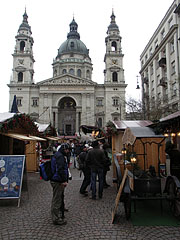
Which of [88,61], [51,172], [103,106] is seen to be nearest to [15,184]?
[51,172]

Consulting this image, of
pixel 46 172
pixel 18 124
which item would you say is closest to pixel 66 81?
pixel 18 124

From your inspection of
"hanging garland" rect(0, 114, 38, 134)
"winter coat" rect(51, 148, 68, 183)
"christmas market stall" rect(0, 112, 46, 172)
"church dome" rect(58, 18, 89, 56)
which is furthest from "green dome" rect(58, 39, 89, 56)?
"winter coat" rect(51, 148, 68, 183)

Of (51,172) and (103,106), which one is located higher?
(103,106)

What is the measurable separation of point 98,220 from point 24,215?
1.96m

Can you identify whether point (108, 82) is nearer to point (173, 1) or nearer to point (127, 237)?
point (173, 1)

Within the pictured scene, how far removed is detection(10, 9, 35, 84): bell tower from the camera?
49406 mm

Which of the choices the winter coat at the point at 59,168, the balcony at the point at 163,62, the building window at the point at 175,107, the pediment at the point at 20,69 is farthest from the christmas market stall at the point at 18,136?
the pediment at the point at 20,69

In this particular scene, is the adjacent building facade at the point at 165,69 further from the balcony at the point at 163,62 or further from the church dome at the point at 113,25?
the church dome at the point at 113,25

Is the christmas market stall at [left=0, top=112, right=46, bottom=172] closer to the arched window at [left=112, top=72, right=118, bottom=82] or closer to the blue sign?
the blue sign

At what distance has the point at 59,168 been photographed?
4.73 meters

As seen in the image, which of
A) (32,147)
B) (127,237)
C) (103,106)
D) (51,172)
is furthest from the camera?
(103,106)

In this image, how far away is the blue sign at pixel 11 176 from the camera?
613cm

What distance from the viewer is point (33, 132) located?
12.0m

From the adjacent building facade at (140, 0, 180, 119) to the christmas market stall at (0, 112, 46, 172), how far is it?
1356 centimetres
